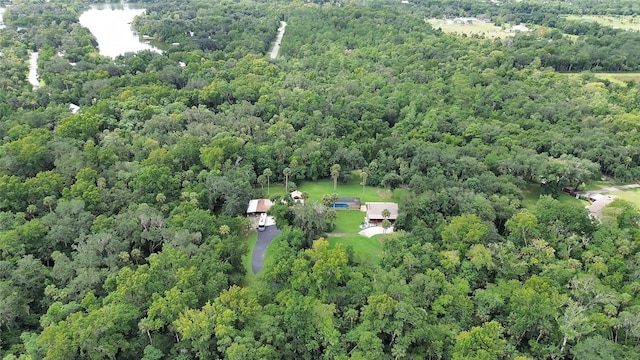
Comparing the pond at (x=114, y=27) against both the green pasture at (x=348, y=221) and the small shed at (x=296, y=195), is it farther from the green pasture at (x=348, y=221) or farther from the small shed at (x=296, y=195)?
the green pasture at (x=348, y=221)

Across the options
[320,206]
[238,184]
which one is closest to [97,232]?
[238,184]

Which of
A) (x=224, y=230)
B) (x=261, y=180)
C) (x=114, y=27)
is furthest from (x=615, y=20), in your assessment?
(x=224, y=230)

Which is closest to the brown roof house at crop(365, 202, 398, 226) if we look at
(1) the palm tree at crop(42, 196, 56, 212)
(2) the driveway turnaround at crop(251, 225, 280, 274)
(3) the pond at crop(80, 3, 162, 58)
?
(2) the driveway turnaround at crop(251, 225, 280, 274)

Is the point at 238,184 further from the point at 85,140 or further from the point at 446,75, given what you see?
the point at 446,75

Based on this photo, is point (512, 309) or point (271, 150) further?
point (271, 150)

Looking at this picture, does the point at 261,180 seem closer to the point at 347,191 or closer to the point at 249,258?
the point at 347,191

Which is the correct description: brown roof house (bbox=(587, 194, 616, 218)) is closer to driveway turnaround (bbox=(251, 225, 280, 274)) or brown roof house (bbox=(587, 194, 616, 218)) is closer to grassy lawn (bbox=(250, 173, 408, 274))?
grassy lawn (bbox=(250, 173, 408, 274))

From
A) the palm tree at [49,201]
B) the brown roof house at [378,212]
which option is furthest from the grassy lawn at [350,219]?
the palm tree at [49,201]
